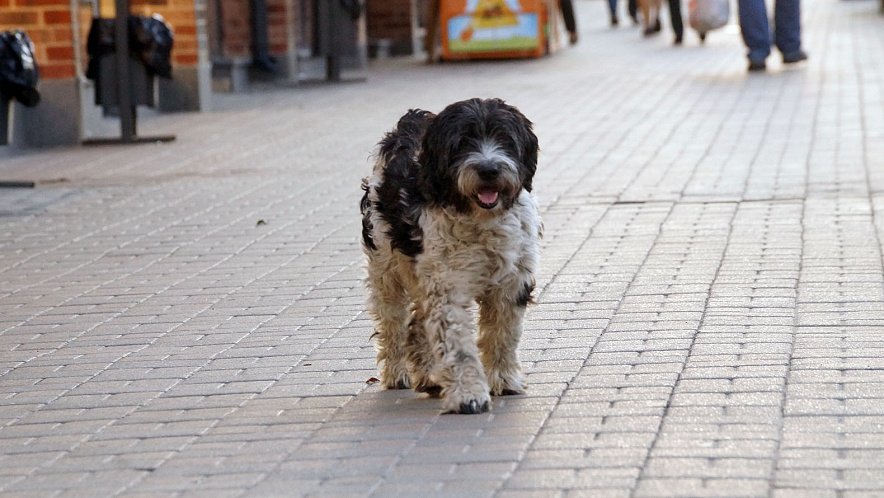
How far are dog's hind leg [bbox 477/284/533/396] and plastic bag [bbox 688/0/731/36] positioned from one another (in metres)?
15.4

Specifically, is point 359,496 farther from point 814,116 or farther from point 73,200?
point 814,116

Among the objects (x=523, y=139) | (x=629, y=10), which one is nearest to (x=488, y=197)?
(x=523, y=139)

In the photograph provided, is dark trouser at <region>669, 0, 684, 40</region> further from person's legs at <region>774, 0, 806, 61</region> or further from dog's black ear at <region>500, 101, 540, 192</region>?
dog's black ear at <region>500, 101, 540, 192</region>

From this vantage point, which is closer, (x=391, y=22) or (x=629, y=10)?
(x=391, y=22)

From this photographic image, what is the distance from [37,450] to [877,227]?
200 inches

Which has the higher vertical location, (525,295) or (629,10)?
(629,10)

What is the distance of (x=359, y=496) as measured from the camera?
398cm

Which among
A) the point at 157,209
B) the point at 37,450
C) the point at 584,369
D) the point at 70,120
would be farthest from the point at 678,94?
the point at 37,450

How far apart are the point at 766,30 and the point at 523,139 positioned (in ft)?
45.6

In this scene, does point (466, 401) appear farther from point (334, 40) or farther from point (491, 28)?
point (491, 28)

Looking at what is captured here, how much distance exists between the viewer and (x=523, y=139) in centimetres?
462

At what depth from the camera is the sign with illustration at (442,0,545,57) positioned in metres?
21.7

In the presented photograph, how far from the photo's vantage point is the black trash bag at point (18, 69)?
11305mm

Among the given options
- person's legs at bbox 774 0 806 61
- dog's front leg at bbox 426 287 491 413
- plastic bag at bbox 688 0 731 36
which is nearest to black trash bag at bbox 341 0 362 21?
plastic bag at bbox 688 0 731 36
